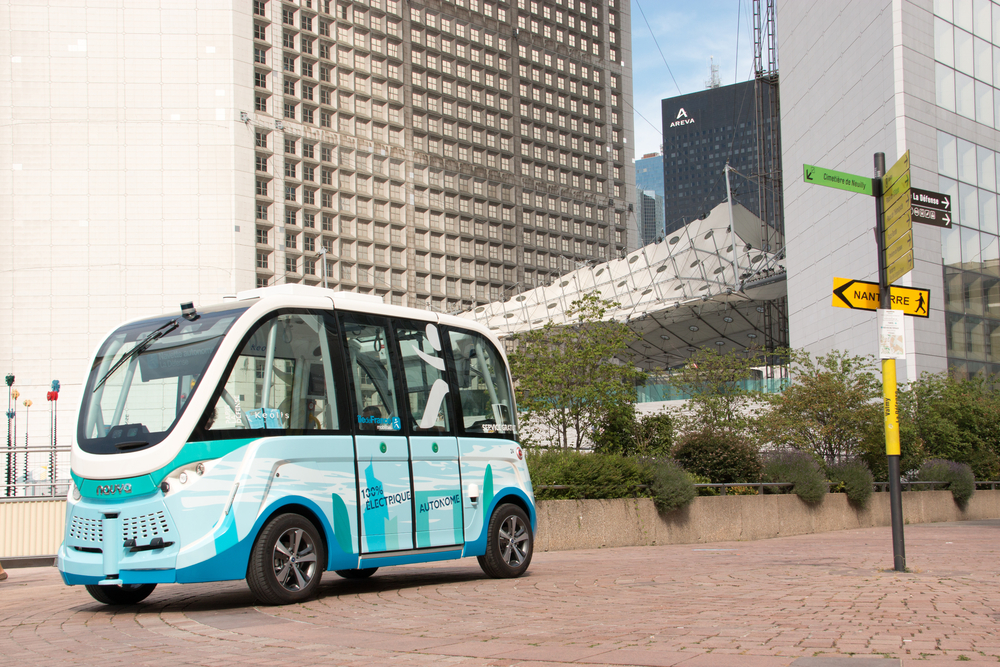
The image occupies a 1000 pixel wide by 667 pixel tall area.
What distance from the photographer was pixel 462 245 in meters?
96.3

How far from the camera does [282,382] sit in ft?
30.7

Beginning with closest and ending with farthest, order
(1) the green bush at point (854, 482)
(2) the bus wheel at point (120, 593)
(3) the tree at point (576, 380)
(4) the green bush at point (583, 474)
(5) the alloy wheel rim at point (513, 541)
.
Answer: (2) the bus wheel at point (120, 593) < (5) the alloy wheel rim at point (513, 541) < (4) the green bush at point (583, 474) < (1) the green bush at point (854, 482) < (3) the tree at point (576, 380)

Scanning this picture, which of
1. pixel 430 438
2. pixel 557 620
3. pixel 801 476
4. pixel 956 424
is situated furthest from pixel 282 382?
pixel 956 424

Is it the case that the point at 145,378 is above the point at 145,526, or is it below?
above

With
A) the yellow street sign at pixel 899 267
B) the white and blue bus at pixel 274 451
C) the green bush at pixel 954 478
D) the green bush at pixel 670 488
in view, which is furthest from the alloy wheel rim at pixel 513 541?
the green bush at pixel 954 478

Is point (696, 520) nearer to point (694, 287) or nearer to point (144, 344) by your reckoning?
point (144, 344)

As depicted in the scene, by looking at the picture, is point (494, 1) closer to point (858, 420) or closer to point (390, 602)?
point (858, 420)

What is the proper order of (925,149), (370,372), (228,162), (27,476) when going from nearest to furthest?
(370,372), (27,476), (925,149), (228,162)

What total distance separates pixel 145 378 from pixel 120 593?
6.55 feet

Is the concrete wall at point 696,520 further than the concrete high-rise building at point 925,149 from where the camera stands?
No

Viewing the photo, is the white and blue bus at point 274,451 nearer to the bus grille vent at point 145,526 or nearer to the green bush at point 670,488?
the bus grille vent at point 145,526

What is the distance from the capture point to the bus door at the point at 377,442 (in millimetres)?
9984

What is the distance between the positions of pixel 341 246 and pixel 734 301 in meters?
33.5

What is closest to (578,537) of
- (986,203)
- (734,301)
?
(986,203)
